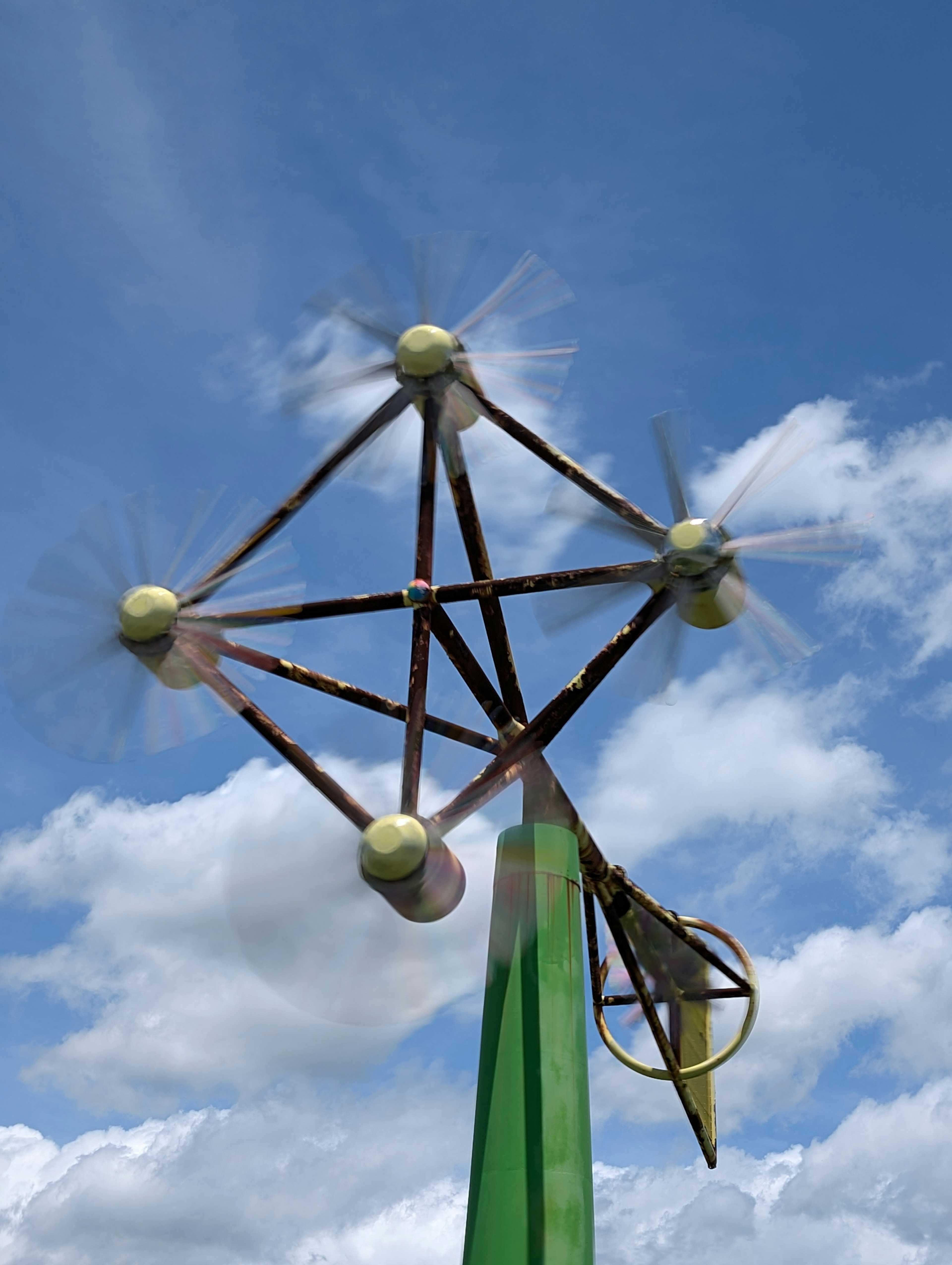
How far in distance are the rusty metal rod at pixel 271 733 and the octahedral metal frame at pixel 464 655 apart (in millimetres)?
17

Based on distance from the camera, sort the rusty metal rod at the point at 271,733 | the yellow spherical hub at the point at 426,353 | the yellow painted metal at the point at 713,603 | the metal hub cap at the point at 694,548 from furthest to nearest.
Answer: the yellow spherical hub at the point at 426,353 < the yellow painted metal at the point at 713,603 < the metal hub cap at the point at 694,548 < the rusty metal rod at the point at 271,733

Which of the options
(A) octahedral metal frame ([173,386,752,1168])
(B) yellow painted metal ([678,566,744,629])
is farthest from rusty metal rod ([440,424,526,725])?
(B) yellow painted metal ([678,566,744,629])

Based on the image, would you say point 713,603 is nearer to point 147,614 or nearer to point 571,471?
point 571,471

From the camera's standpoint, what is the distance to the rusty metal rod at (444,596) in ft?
53.2

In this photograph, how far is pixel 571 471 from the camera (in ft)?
56.5

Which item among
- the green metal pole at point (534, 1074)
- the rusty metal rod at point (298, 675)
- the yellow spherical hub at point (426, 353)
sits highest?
the yellow spherical hub at point (426, 353)

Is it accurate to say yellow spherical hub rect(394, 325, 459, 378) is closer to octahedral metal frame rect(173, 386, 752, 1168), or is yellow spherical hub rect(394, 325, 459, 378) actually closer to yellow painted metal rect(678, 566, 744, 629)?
octahedral metal frame rect(173, 386, 752, 1168)

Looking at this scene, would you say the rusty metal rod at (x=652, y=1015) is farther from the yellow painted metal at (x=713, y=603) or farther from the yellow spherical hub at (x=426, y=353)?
the yellow spherical hub at (x=426, y=353)

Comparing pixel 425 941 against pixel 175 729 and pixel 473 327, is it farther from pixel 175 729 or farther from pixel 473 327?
pixel 473 327

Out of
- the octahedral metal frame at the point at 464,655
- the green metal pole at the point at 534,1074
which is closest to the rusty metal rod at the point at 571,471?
the octahedral metal frame at the point at 464,655

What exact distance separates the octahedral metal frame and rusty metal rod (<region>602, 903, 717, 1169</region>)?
3cm

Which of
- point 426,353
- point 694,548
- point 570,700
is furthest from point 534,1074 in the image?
point 426,353

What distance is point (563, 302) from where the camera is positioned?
59.0ft

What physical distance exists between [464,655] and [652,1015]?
21.7 ft
